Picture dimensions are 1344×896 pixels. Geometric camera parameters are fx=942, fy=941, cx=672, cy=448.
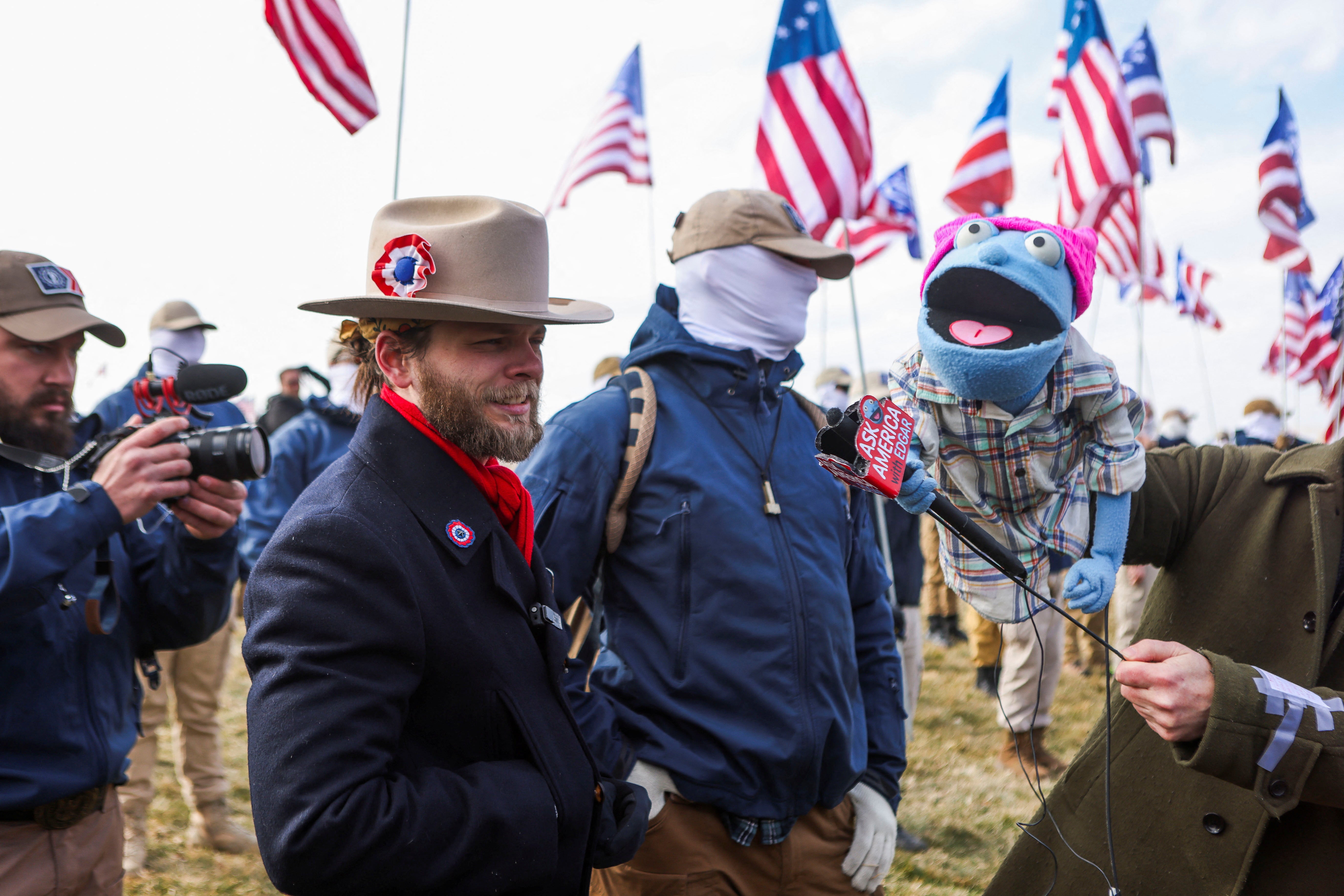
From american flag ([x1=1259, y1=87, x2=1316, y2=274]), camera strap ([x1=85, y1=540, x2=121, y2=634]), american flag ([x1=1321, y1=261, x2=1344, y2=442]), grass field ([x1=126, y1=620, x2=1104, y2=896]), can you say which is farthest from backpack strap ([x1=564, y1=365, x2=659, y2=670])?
american flag ([x1=1259, y1=87, x2=1316, y2=274])

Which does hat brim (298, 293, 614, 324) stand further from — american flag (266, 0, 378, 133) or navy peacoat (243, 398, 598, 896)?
american flag (266, 0, 378, 133)

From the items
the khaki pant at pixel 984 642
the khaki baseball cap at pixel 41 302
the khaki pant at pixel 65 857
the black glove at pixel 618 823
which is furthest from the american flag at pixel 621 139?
the black glove at pixel 618 823

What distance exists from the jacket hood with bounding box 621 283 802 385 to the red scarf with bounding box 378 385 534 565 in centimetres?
79

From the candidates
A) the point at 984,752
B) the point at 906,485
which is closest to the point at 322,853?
the point at 906,485

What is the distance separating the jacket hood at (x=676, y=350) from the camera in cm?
278

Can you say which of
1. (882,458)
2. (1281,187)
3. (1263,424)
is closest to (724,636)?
(882,458)

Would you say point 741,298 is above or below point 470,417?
above

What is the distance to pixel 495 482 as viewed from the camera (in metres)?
2.03

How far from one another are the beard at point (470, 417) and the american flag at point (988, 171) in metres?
6.59

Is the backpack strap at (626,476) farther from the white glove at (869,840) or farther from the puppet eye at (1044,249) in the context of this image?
the puppet eye at (1044,249)

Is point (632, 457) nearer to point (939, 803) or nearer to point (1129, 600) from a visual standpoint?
point (939, 803)

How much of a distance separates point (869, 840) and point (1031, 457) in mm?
1333

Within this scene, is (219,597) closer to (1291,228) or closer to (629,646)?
(629,646)

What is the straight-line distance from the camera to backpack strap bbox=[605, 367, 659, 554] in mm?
2557
